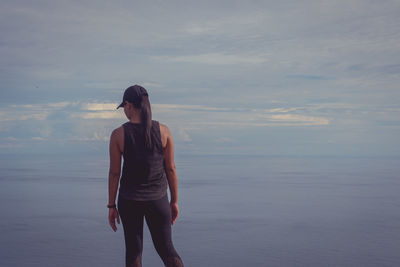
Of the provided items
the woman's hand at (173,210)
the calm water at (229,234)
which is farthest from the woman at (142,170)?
the calm water at (229,234)

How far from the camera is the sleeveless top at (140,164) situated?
385 cm

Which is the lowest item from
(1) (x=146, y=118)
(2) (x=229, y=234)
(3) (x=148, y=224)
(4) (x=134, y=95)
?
(2) (x=229, y=234)

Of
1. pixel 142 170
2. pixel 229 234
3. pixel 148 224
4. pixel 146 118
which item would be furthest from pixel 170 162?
pixel 229 234

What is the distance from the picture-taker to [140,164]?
152 inches

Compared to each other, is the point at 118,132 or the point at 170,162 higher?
the point at 118,132

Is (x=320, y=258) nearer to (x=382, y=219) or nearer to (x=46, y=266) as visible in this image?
(x=46, y=266)

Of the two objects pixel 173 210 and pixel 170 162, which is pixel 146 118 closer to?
pixel 170 162

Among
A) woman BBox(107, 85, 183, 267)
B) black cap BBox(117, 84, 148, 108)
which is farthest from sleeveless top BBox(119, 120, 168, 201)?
black cap BBox(117, 84, 148, 108)

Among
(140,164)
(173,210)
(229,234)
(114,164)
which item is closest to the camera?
Answer: (140,164)

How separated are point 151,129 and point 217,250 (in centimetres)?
509

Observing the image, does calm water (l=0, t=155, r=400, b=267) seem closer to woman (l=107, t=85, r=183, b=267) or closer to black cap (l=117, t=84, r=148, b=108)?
woman (l=107, t=85, r=183, b=267)

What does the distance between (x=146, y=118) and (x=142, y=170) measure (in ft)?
1.33

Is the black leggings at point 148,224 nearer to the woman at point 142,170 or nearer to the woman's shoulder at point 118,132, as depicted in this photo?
the woman at point 142,170

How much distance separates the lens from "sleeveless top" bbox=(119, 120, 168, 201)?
151 inches
